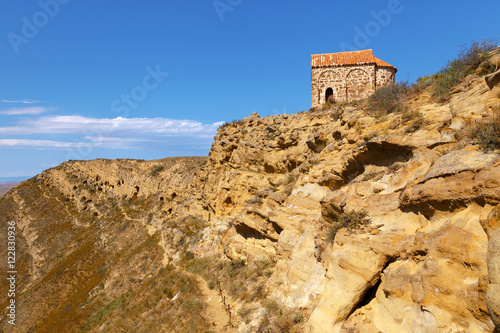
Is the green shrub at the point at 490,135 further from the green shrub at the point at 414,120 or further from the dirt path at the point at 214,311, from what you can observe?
the dirt path at the point at 214,311

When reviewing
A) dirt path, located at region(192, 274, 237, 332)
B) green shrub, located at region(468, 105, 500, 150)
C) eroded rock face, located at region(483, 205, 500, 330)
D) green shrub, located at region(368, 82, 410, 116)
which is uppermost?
green shrub, located at region(368, 82, 410, 116)

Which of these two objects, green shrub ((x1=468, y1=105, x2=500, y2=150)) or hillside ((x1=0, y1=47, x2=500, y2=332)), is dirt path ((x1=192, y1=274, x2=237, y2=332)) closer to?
hillside ((x1=0, y1=47, x2=500, y2=332))

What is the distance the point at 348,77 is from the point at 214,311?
1700 cm

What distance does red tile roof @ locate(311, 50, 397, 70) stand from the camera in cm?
2094

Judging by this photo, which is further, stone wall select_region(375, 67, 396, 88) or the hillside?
stone wall select_region(375, 67, 396, 88)

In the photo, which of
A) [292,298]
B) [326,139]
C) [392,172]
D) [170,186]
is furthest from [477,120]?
[170,186]

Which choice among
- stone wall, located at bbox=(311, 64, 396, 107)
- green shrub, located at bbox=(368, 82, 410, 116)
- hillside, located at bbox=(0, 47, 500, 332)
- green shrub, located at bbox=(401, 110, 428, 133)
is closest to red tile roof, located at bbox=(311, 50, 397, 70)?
stone wall, located at bbox=(311, 64, 396, 107)

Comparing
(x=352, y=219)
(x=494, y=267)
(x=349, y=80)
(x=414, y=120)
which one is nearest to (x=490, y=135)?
(x=494, y=267)

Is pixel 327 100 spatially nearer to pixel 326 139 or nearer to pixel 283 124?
pixel 283 124

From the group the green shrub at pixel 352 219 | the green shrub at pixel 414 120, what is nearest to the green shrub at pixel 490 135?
the green shrub at pixel 352 219

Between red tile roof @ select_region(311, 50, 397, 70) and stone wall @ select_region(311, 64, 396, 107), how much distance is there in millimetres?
264

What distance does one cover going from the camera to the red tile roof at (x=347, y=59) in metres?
20.9

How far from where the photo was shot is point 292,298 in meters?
8.76

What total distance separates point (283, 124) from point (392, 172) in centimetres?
1309
